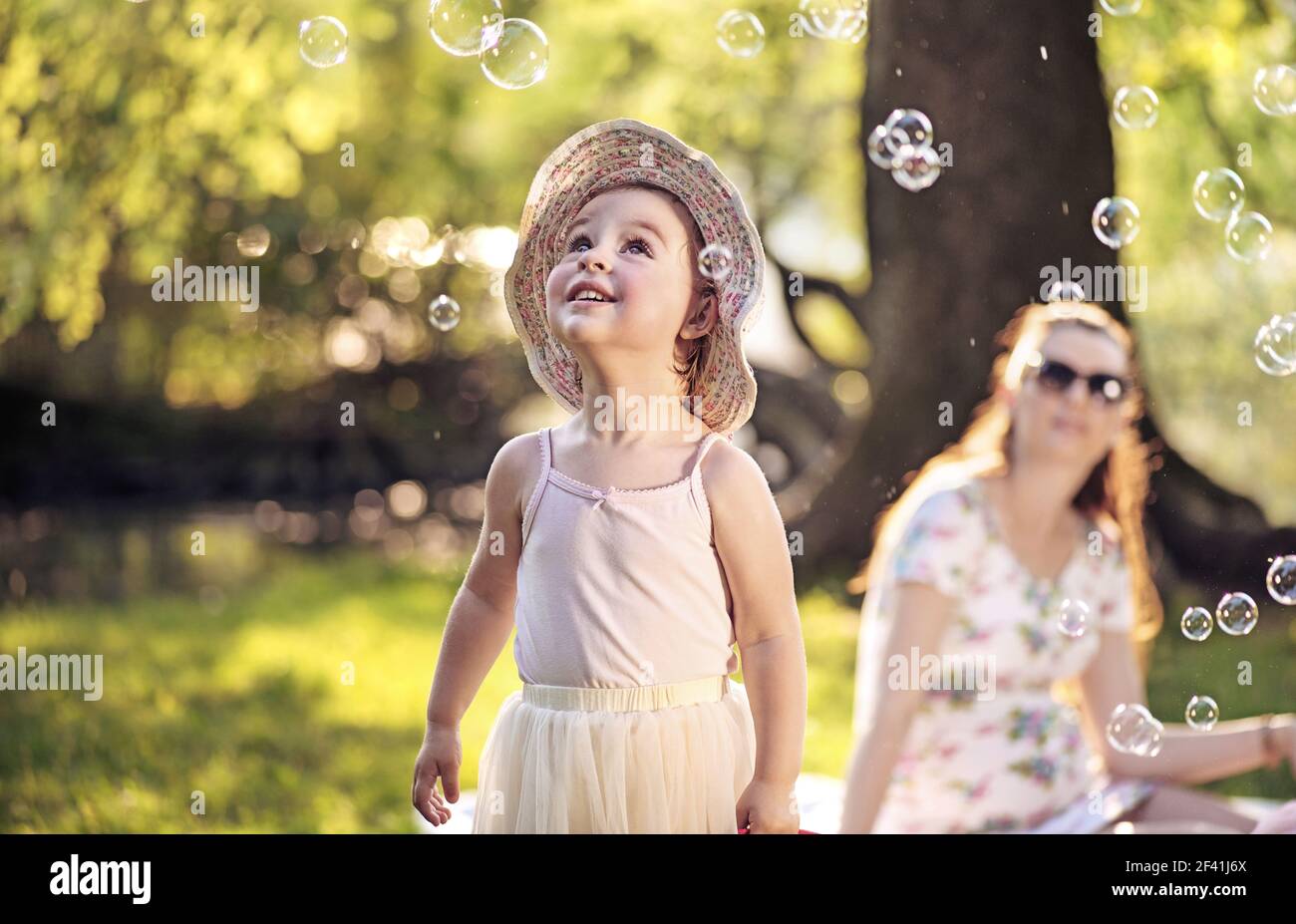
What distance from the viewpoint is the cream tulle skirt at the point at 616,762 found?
191cm

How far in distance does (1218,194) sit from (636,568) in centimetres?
205

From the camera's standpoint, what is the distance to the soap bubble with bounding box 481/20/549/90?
2729mm

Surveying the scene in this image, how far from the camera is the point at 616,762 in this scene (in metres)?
1.91

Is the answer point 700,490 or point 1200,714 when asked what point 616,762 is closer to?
point 700,490

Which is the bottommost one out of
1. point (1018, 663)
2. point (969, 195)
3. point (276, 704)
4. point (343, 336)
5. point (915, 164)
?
point (276, 704)

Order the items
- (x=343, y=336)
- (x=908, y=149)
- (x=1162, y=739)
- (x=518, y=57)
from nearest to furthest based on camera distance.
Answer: (x=1162, y=739)
(x=518, y=57)
(x=908, y=149)
(x=343, y=336)

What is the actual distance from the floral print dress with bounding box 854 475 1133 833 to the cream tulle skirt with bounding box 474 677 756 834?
→ 57 centimetres

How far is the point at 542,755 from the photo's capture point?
1.93m

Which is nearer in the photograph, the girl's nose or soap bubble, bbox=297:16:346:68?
the girl's nose

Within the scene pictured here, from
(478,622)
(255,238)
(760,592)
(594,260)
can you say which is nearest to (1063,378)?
(760,592)

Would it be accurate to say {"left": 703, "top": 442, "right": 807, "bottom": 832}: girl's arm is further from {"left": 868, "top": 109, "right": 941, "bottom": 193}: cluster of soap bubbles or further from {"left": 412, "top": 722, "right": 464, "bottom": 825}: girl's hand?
{"left": 868, "top": 109, "right": 941, "bottom": 193}: cluster of soap bubbles

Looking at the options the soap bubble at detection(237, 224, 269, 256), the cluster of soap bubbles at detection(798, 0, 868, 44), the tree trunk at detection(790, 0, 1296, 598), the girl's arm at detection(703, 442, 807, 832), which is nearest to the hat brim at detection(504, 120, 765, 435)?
the girl's arm at detection(703, 442, 807, 832)
